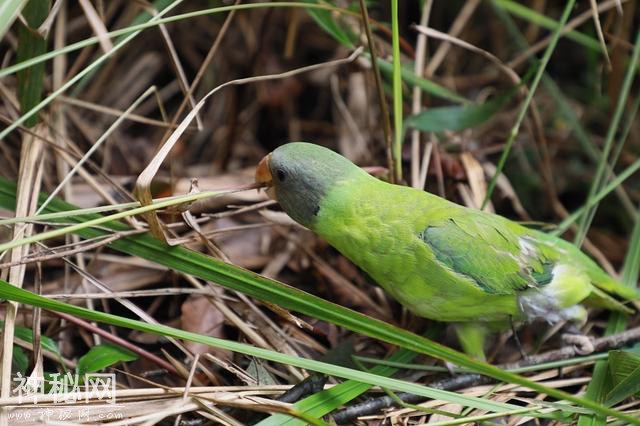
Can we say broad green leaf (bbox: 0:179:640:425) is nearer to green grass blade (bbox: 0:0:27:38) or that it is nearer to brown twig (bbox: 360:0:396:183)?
green grass blade (bbox: 0:0:27:38)

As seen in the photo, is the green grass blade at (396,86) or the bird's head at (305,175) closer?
the bird's head at (305,175)

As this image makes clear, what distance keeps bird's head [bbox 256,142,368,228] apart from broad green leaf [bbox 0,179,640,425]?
289mm

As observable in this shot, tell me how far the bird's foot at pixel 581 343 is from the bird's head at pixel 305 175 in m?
0.94

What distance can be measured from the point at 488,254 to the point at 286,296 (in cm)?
65

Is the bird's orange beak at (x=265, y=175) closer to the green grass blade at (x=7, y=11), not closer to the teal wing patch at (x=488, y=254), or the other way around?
the teal wing patch at (x=488, y=254)

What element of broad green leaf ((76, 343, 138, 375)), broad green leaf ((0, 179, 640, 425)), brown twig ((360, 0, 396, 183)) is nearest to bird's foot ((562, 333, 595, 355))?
broad green leaf ((0, 179, 640, 425))

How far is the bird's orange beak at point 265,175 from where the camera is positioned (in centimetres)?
188

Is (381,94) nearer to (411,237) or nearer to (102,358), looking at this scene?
(411,237)

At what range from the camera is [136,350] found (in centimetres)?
187

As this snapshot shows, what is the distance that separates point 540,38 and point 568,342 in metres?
1.77

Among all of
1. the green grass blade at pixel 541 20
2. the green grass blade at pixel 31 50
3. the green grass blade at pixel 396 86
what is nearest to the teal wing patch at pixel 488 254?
the green grass blade at pixel 396 86

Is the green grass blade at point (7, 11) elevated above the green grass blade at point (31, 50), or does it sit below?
above

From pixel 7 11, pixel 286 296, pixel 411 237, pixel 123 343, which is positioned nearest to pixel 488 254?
pixel 411 237

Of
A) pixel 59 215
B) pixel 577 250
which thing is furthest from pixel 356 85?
pixel 59 215
